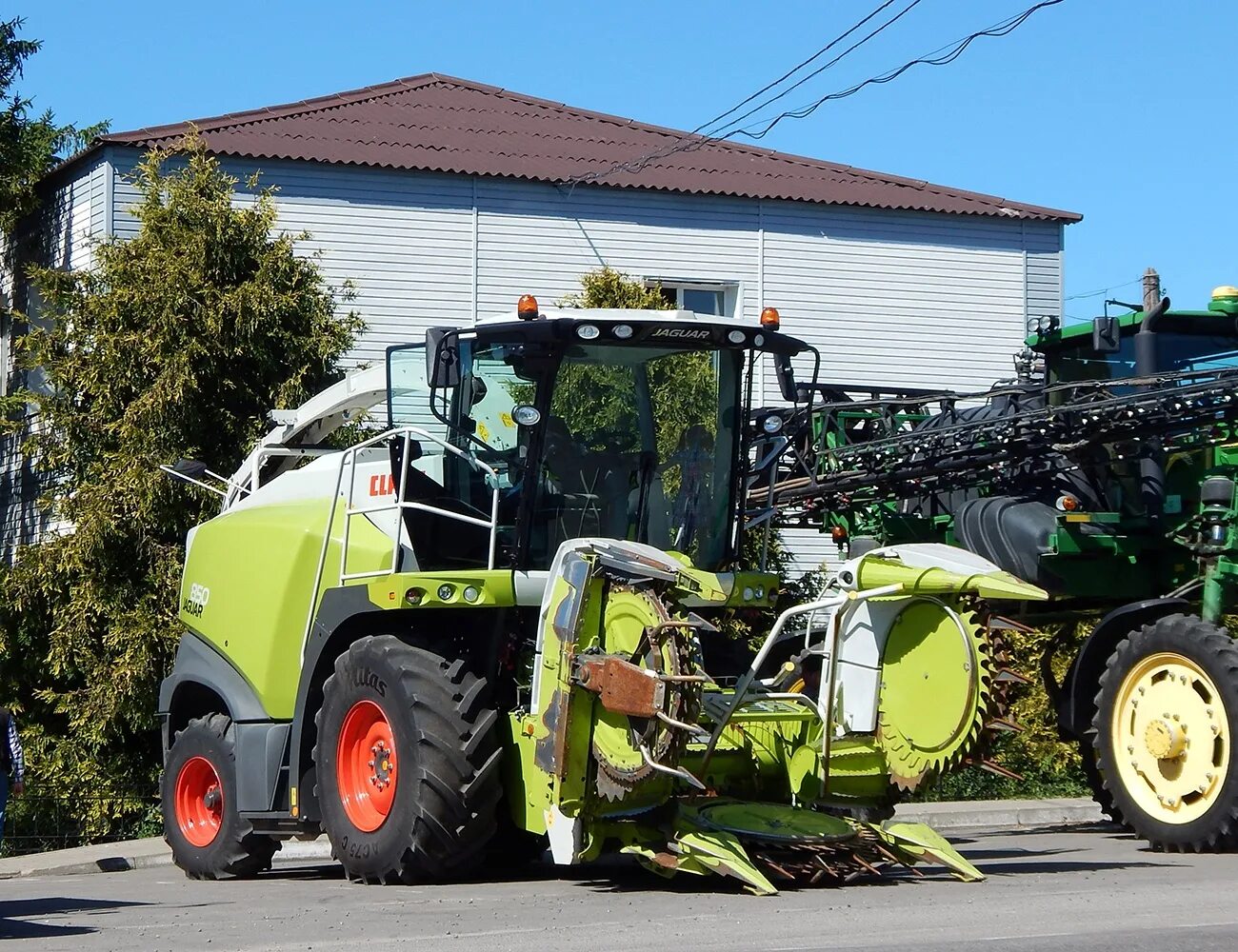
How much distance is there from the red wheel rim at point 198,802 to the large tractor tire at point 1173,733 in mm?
6512

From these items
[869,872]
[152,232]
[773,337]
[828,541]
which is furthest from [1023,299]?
[869,872]

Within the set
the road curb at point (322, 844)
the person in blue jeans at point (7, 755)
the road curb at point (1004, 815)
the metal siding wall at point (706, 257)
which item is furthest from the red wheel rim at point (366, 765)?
the metal siding wall at point (706, 257)

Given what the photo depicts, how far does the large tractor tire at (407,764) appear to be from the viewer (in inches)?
413

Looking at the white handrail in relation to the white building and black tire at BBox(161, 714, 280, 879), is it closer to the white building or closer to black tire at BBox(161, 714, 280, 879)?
black tire at BBox(161, 714, 280, 879)

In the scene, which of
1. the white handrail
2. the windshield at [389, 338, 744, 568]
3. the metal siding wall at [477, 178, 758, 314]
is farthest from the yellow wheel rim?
the metal siding wall at [477, 178, 758, 314]

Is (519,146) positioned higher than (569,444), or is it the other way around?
(519,146)

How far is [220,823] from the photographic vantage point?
43.8ft

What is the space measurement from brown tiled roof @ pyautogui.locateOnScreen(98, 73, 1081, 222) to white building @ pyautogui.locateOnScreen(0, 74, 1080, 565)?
1.8 inches

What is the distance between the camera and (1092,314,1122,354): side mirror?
47.3 ft

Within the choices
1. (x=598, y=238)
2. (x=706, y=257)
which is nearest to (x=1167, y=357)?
(x=706, y=257)

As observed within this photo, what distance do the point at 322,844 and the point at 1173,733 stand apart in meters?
8.77

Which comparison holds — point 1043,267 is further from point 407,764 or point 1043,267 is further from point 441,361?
point 407,764

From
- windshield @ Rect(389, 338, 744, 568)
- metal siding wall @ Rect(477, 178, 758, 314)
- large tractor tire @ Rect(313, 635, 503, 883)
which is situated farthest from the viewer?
metal siding wall @ Rect(477, 178, 758, 314)

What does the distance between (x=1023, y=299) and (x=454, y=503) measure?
55.0ft
